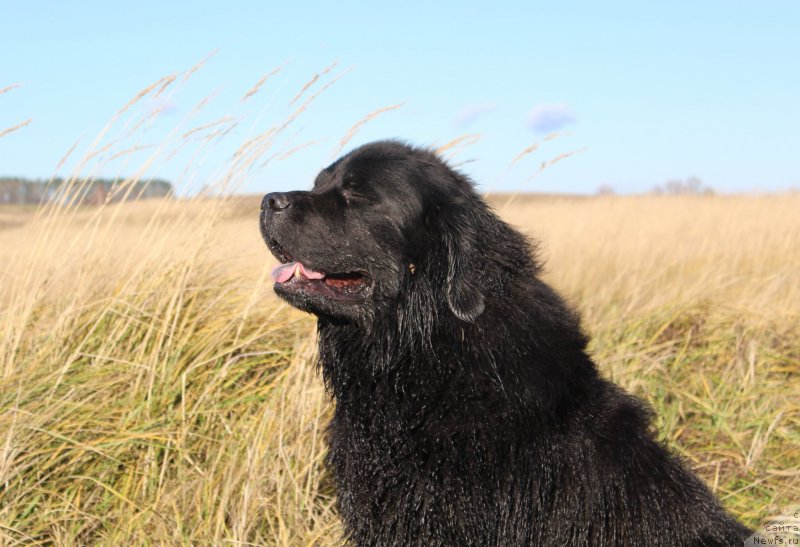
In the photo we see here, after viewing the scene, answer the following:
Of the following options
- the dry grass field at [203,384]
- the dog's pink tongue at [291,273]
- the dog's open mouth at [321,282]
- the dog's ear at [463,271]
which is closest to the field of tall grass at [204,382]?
the dry grass field at [203,384]

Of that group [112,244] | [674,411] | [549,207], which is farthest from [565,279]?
[549,207]

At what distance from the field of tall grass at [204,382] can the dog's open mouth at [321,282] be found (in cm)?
75

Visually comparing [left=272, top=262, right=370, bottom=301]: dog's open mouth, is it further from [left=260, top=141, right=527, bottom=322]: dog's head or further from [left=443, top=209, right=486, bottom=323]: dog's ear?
[left=443, top=209, right=486, bottom=323]: dog's ear

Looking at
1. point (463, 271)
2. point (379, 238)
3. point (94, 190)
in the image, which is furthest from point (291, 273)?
point (94, 190)

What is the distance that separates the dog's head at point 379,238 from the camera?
2877 millimetres

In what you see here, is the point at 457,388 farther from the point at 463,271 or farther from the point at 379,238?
the point at 379,238

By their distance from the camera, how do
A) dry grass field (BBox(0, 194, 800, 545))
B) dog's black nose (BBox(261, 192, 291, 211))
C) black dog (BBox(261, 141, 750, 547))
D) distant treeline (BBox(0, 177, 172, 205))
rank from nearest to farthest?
1. black dog (BBox(261, 141, 750, 547))
2. dog's black nose (BBox(261, 192, 291, 211))
3. dry grass field (BBox(0, 194, 800, 545))
4. distant treeline (BBox(0, 177, 172, 205))

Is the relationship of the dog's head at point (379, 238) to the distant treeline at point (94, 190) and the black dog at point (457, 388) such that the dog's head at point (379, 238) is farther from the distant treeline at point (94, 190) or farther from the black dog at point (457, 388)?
the distant treeline at point (94, 190)

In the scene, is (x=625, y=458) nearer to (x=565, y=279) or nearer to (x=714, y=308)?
(x=714, y=308)

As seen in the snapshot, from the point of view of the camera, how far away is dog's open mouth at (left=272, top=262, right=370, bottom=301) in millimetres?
2977

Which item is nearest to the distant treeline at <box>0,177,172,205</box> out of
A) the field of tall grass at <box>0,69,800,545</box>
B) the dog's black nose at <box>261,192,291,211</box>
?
the field of tall grass at <box>0,69,800,545</box>

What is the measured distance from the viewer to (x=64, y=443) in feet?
11.9

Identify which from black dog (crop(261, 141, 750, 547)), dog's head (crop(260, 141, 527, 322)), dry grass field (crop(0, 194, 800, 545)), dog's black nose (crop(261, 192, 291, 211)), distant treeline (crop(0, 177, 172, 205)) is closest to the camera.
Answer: black dog (crop(261, 141, 750, 547))

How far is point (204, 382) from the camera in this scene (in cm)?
407
